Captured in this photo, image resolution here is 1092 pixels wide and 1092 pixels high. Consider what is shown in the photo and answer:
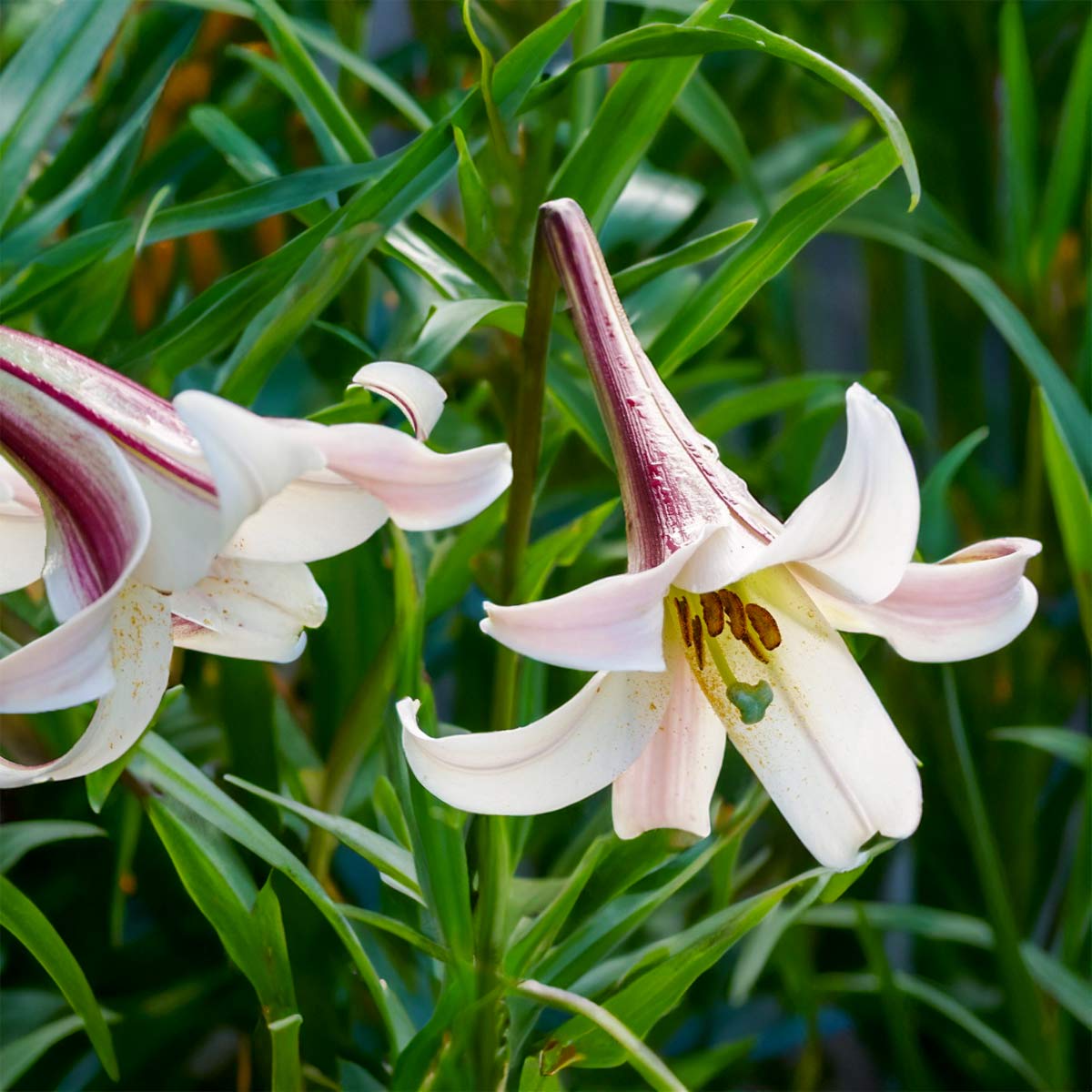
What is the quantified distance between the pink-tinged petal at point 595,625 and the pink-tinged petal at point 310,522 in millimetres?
75

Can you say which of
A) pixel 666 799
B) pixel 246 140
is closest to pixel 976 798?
pixel 666 799

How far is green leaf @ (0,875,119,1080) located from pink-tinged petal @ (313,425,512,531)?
22 centimetres

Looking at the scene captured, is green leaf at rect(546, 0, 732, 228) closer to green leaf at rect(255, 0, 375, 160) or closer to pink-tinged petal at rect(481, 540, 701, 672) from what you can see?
green leaf at rect(255, 0, 375, 160)

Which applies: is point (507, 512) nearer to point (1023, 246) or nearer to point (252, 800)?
point (252, 800)

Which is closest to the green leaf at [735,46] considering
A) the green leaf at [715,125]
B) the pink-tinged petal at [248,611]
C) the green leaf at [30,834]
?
the green leaf at [715,125]

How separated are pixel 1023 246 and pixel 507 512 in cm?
45

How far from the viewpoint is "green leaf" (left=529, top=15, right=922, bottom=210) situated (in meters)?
0.41

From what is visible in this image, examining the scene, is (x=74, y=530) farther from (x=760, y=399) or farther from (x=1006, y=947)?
(x=1006, y=947)

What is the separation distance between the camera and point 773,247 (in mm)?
455

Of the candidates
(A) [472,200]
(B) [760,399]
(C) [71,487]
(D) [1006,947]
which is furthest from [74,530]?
(D) [1006,947]

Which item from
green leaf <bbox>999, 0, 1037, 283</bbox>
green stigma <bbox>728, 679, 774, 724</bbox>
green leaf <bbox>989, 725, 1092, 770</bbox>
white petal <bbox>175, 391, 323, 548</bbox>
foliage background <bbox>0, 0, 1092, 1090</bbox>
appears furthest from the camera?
green leaf <bbox>999, 0, 1037, 283</bbox>

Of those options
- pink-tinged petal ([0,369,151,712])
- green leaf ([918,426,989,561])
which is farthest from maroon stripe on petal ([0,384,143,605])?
green leaf ([918,426,989,561])

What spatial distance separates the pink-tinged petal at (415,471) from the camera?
0.28 metres

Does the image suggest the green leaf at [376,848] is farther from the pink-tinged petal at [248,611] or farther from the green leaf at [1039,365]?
the green leaf at [1039,365]
